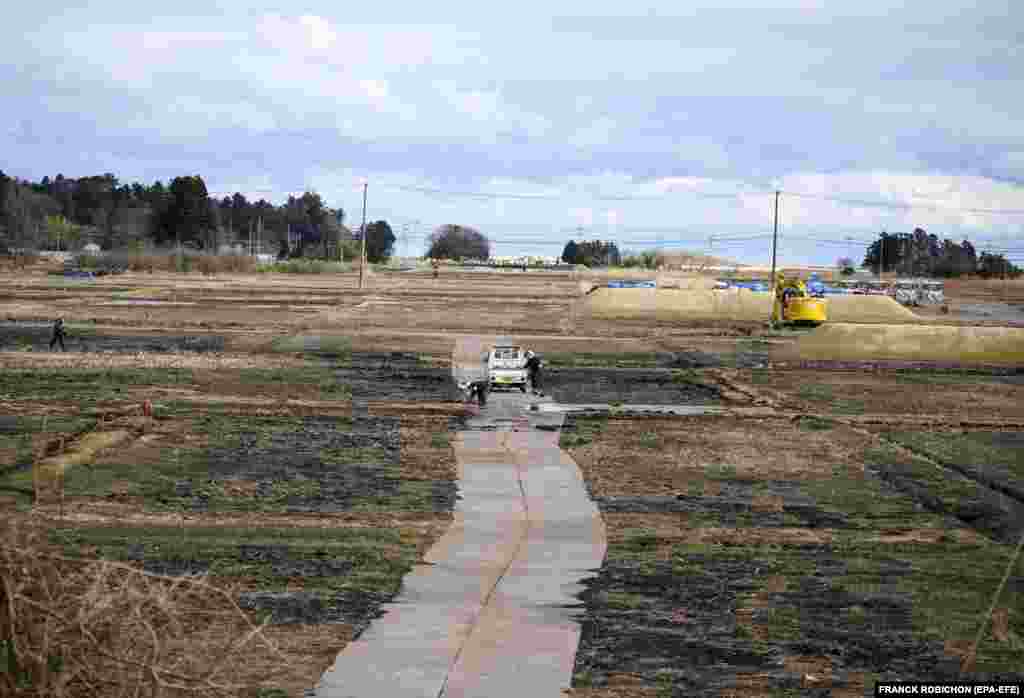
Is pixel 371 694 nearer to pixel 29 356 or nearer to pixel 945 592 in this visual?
pixel 945 592

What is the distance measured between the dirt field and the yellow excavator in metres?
30.0

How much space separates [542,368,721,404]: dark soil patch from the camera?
4488 cm

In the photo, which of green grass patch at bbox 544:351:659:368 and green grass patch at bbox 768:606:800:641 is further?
green grass patch at bbox 544:351:659:368

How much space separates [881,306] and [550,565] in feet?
298

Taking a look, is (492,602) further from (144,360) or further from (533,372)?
(144,360)

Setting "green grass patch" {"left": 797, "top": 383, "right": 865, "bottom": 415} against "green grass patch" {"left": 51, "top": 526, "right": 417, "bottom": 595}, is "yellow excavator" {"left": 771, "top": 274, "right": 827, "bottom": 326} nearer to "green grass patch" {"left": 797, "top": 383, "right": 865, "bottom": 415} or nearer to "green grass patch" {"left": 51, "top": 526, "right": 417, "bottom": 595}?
"green grass patch" {"left": 797, "top": 383, "right": 865, "bottom": 415}

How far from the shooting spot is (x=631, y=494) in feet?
88.4

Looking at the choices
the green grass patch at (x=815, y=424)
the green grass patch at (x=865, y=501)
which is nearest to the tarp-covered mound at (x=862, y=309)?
the green grass patch at (x=815, y=424)

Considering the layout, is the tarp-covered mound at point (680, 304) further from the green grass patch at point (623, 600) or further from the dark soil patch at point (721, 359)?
the green grass patch at point (623, 600)

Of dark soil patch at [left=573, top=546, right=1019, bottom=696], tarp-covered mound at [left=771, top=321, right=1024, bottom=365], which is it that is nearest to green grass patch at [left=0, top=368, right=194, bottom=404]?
dark soil patch at [left=573, top=546, right=1019, bottom=696]

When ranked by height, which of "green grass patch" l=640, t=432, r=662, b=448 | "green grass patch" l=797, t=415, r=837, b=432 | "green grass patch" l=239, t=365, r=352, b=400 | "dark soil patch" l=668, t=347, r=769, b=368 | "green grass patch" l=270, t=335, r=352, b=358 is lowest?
"green grass patch" l=270, t=335, r=352, b=358

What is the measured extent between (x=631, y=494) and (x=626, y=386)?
2246 centimetres

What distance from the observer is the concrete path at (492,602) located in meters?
14.4

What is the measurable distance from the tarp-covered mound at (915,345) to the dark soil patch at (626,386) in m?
15.3
